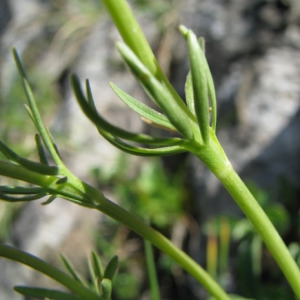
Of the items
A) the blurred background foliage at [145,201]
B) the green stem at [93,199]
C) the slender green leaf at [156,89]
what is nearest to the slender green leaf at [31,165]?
the green stem at [93,199]

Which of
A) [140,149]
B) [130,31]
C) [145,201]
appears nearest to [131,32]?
[130,31]

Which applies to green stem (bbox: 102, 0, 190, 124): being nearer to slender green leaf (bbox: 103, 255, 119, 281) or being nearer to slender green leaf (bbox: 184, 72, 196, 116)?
slender green leaf (bbox: 184, 72, 196, 116)

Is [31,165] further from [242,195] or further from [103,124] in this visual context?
[242,195]

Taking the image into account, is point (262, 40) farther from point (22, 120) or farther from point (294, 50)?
point (22, 120)

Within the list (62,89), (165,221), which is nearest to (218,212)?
(165,221)

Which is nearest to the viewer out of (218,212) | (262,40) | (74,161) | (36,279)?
(218,212)

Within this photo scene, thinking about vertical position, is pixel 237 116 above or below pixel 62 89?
below

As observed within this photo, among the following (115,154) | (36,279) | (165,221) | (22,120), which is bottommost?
(36,279)
